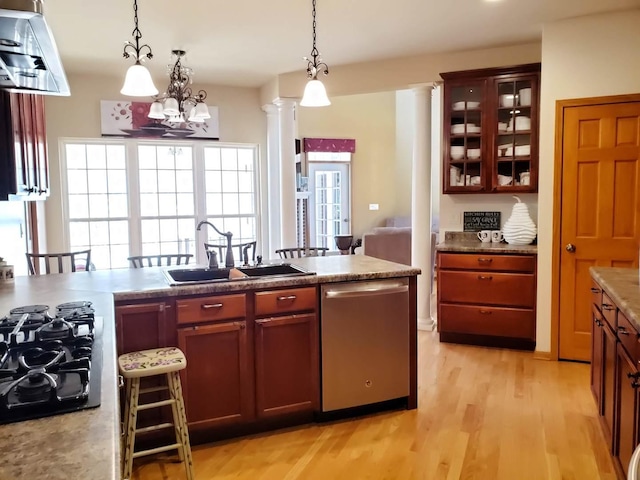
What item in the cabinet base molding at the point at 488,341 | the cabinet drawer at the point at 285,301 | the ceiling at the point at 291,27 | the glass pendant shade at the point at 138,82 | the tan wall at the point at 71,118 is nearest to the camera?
the glass pendant shade at the point at 138,82

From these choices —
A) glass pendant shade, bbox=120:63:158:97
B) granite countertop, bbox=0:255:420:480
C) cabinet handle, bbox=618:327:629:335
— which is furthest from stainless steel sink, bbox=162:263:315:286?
cabinet handle, bbox=618:327:629:335

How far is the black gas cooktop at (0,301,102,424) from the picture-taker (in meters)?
1.09

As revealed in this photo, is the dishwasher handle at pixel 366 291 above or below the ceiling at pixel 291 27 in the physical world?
below

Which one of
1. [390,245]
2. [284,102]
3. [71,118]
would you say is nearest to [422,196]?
[284,102]

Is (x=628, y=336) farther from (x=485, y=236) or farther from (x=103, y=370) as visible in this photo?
(x=485, y=236)

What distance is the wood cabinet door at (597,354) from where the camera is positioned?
2.64m

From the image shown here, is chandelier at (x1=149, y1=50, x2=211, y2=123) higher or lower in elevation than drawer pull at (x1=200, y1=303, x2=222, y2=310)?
higher

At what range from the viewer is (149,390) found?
244 centimetres

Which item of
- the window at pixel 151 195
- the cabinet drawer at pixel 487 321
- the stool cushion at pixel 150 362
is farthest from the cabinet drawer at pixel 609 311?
the window at pixel 151 195

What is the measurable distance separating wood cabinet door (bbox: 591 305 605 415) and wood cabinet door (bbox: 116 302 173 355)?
7.36ft

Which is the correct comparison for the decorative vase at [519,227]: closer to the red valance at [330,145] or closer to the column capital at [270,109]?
the column capital at [270,109]

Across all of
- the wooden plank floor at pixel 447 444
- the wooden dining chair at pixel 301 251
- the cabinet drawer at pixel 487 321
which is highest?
the wooden dining chair at pixel 301 251

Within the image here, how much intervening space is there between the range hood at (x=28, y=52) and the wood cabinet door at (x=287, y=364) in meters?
1.55

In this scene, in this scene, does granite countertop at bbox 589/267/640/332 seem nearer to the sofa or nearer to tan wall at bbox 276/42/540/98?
tan wall at bbox 276/42/540/98
